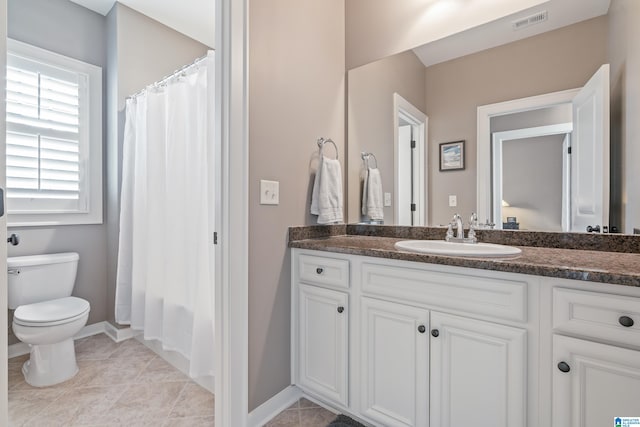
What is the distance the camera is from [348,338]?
4.66 feet

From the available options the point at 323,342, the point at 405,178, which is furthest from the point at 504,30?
the point at 323,342

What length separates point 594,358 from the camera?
876 mm

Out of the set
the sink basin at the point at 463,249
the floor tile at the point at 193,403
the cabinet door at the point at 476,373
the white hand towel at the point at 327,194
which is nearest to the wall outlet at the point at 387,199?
the white hand towel at the point at 327,194

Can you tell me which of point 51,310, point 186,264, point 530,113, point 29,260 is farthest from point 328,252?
point 29,260

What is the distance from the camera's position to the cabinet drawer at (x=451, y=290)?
39.6 inches

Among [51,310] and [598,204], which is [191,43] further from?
[598,204]

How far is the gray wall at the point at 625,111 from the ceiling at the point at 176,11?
2.54 metres

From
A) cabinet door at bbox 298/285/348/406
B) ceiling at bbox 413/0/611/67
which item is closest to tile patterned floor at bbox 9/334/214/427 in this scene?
cabinet door at bbox 298/285/348/406

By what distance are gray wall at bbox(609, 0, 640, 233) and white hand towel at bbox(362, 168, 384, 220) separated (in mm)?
1050

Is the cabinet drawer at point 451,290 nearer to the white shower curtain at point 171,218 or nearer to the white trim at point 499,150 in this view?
the white trim at point 499,150

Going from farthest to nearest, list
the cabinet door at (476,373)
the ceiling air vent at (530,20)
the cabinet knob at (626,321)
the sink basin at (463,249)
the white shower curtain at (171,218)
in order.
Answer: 1. the white shower curtain at (171,218)
2. the ceiling air vent at (530,20)
3. the sink basin at (463,249)
4. the cabinet door at (476,373)
5. the cabinet knob at (626,321)

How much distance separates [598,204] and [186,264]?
2.08 metres

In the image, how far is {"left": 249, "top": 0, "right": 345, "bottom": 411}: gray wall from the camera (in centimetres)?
143

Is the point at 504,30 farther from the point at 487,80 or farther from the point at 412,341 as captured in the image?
the point at 412,341
